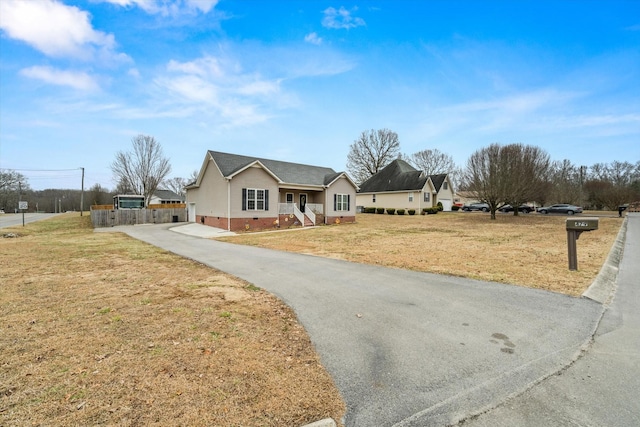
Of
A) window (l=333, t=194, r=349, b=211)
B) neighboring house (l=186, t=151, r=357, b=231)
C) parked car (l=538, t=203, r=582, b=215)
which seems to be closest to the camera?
neighboring house (l=186, t=151, r=357, b=231)

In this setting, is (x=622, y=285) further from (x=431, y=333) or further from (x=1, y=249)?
(x=1, y=249)

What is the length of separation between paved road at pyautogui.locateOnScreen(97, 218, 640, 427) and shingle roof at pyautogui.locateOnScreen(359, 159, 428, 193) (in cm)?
3183

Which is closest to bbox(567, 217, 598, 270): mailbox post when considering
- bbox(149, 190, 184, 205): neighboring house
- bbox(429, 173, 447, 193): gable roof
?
bbox(429, 173, 447, 193): gable roof

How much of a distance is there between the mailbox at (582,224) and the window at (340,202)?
19.5 meters

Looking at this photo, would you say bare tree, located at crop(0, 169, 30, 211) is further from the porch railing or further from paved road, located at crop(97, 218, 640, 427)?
paved road, located at crop(97, 218, 640, 427)

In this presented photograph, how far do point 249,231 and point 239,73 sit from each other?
1045cm

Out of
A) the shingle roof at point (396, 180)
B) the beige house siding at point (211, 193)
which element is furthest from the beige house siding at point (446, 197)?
the beige house siding at point (211, 193)

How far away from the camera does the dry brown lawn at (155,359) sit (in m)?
2.40

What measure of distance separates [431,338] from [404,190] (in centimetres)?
3545

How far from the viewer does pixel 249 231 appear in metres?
21.0

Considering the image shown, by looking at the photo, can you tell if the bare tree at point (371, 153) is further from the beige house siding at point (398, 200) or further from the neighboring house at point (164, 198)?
the neighboring house at point (164, 198)

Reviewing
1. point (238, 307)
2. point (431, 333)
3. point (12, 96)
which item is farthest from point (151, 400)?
point (12, 96)

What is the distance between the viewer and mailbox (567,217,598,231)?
25.0ft

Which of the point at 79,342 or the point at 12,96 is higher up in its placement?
the point at 12,96
